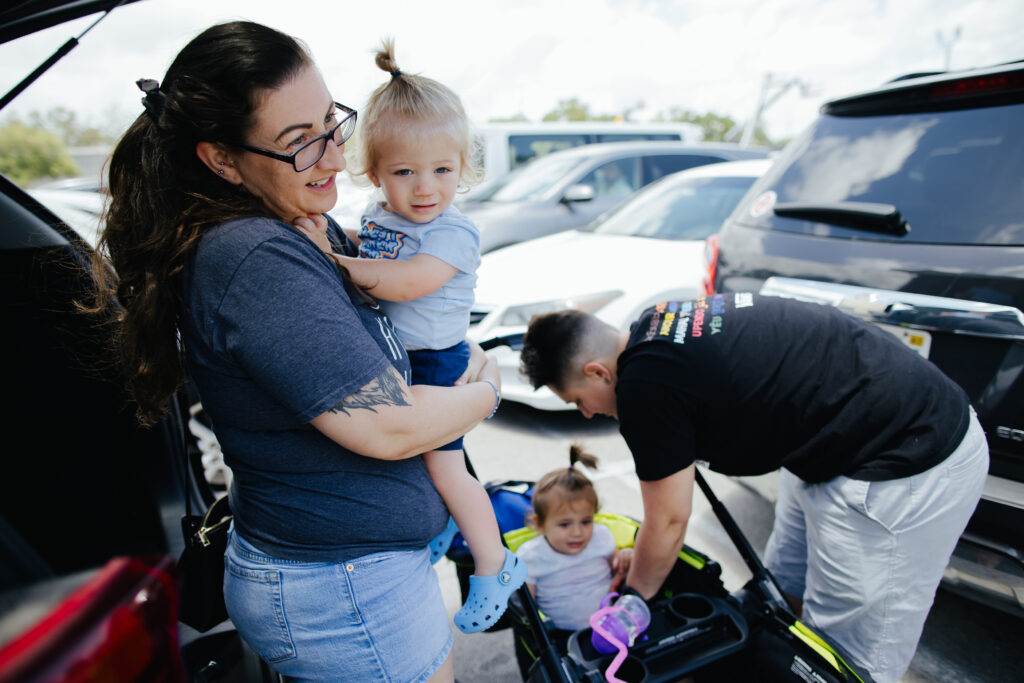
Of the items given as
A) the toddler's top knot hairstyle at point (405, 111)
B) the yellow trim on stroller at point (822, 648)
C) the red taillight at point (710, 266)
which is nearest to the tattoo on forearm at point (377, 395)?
the toddler's top knot hairstyle at point (405, 111)

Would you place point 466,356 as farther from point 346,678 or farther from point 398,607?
point 346,678

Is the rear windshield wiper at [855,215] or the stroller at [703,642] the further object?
the rear windshield wiper at [855,215]

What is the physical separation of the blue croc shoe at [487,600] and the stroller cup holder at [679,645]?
0.32 meters

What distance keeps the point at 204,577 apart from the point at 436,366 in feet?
2.34

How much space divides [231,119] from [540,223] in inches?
237

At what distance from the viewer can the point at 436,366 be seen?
4.94ft

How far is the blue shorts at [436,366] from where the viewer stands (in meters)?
1.50

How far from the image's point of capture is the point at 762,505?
10.8 feet

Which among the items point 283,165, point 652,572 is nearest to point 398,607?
point 283,165

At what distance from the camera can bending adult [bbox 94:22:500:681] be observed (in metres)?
0.95

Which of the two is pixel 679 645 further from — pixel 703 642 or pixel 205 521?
pixel 205 521

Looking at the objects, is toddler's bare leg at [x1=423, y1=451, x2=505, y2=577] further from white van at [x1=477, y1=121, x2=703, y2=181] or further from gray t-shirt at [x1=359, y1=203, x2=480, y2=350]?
white van at [x1=477, y1=121, x2=703, y2=181]

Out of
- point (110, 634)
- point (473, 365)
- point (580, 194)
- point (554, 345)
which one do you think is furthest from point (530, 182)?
point (110, 634)

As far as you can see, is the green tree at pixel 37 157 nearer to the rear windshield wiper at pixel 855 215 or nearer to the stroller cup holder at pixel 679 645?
the rear windshield wiper at pixel 855 215
